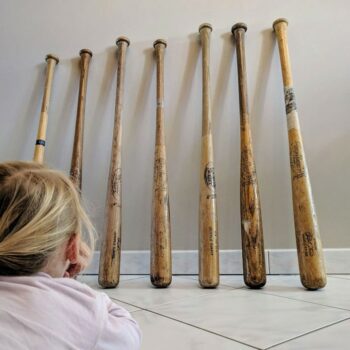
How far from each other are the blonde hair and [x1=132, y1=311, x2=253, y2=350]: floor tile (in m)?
0.28

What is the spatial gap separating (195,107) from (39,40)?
747 mm

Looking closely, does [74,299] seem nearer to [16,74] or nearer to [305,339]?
[305,339]

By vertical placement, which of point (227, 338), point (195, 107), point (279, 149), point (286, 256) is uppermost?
point (195, 107)

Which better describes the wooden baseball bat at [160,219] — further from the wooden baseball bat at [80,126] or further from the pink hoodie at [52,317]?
the pink hoodie at [52,317]

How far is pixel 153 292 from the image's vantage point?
940 mm

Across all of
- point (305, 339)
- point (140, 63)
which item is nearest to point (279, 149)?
point (140, 63)

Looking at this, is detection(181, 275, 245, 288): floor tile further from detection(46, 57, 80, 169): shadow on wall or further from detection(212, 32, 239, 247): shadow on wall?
detection(46, 57, 80, 169): shadow on wall

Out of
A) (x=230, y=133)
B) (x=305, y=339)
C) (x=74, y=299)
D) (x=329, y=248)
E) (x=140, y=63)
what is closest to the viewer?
(x=74, y=299)

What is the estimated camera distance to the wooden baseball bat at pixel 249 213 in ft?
3.10

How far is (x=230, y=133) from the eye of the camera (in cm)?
122

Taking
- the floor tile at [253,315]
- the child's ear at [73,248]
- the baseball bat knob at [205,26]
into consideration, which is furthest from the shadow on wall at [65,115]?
the child's ear at [73,248]

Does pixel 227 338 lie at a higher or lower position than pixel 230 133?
lower

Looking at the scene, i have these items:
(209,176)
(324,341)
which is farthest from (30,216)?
(209,176)

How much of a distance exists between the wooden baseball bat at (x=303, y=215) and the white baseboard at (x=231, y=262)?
207 millimetres
